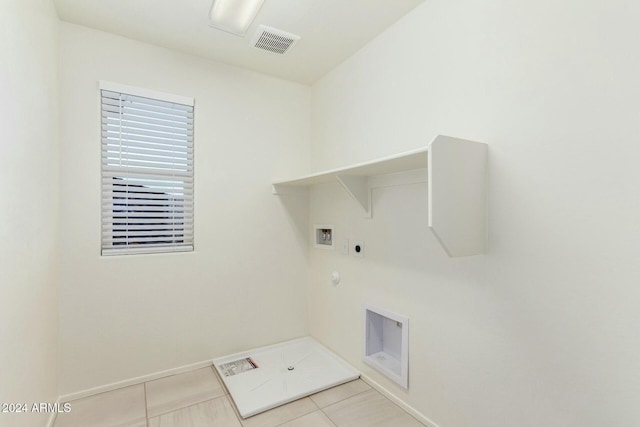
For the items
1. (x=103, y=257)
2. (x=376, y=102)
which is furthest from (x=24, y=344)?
(x=376, y=102)

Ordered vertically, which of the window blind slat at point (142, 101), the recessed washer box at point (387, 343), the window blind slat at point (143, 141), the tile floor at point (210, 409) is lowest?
the tile floor at point (210, 409)

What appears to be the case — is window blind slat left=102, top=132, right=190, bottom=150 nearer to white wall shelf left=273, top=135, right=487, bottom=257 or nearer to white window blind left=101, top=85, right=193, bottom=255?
white window blind left=101, top=85, right=193, bottom=255

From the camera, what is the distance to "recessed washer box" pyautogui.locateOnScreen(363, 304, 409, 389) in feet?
6.36

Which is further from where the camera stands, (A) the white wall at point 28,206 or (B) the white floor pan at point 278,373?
(B) the white floor pan at point 278,373

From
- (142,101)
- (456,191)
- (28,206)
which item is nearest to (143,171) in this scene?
(142,101)

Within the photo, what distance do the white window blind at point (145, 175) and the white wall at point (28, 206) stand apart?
32 centimetres

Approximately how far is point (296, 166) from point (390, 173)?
1165mm

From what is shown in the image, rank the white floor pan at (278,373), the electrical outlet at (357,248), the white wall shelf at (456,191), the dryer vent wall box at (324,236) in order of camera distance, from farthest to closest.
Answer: the dryer vent wall box at (324,236) < the electrical outlet at (357,248) < the white floor pan at (278,373) < the white wall shelf at (456,191)

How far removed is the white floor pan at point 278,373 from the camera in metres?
2.02

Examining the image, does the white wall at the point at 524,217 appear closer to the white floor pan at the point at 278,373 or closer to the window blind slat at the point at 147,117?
the white floor pan at the point at 278,373

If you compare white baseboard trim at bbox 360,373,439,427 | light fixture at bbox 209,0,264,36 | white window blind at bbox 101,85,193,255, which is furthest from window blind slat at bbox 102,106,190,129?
white baseboard trim at bbox 360,373,439,427

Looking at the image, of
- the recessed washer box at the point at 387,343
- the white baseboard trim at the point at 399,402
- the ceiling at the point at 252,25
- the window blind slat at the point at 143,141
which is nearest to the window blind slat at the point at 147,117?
the window blind slat at the point at 143,141

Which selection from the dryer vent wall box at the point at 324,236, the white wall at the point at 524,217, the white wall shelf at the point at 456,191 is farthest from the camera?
the dryer vent wall box at the point at 324,236

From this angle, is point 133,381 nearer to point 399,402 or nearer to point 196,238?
point 196,238
